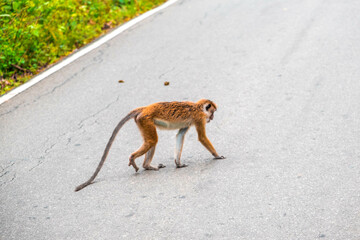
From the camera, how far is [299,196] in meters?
4.95

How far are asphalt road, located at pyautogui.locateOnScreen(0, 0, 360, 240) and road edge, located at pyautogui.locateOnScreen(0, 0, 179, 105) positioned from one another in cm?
17

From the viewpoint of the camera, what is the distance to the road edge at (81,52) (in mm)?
7959

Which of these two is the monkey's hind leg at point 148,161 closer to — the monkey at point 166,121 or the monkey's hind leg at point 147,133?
the monkey at point 166,121

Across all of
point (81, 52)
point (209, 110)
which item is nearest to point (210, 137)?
point (209, 110)

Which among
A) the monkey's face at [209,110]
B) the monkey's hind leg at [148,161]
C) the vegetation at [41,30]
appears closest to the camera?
the monkey's hind leg at [148,161]

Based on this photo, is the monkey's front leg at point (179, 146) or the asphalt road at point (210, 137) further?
the monkey's front leg at point (179, 146)

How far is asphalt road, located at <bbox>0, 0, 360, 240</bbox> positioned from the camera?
4738 millimetres

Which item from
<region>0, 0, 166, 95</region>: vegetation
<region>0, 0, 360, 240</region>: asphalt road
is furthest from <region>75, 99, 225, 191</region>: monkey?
<region>0, 0, 166, 95</region>: vegetation

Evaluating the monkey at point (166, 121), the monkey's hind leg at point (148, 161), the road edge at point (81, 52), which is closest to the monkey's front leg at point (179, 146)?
the monkey at point (166, 121)

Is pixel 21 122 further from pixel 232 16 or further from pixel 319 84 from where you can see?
pixel 232 16

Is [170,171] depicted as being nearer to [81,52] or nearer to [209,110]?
[209,110]

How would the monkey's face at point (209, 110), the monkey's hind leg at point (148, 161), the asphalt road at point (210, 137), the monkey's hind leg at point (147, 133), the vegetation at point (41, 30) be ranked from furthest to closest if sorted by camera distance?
the vegetation at point (41, 30), the monkey's face at point (209, 110), the monkey's hind leg at point (148, 161), the monkey's hind leg at point (147, 133), the asphalt road at point (210, 137)

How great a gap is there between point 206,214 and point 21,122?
337 centimetres

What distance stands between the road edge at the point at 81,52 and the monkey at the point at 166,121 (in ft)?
9.93
